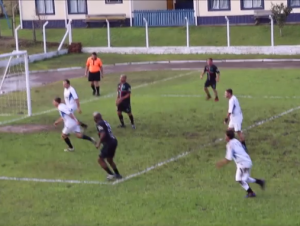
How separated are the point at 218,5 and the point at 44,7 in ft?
46.3

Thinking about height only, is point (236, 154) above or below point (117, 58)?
above

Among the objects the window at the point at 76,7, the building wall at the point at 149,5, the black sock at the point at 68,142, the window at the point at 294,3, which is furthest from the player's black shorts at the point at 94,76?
the window at the point at 76,7

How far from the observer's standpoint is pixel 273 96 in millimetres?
28219

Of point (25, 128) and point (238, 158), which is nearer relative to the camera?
point (238, 158)

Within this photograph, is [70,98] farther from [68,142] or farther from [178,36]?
[178,36]

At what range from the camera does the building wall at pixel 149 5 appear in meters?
53.9

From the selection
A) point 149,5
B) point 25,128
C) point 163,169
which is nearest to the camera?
point 163,169

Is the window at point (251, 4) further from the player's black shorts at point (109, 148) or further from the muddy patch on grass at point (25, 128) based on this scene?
the player's black shorts at point (109, 148)

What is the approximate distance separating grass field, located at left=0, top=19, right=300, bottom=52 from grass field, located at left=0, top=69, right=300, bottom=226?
53.1 ft

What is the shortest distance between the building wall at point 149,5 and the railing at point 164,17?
835 millimetres

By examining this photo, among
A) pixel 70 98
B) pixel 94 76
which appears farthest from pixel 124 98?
pixel 94 76

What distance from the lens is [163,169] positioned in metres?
18.1

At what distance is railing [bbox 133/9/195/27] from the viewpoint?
2039 inches

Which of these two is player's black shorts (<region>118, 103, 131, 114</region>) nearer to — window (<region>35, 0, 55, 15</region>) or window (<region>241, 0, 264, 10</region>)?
window (<region>241, 0, 264, 10</region>)
